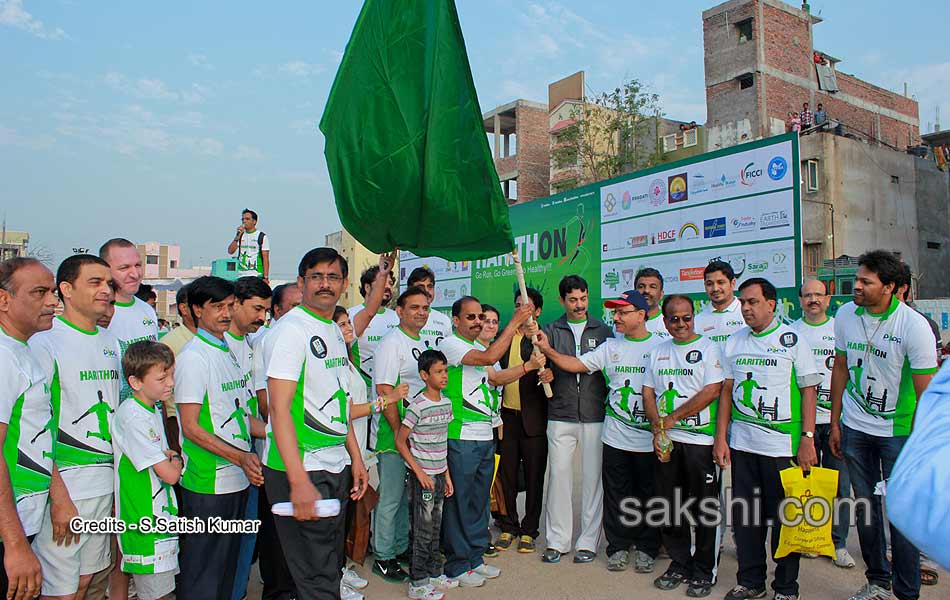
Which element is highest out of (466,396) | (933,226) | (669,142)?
(669,142)

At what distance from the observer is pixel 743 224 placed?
351 inches

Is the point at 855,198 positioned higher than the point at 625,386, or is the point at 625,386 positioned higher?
the point at 855,198

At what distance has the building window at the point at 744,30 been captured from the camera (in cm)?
2510

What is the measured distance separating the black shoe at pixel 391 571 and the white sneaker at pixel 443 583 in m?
0.29

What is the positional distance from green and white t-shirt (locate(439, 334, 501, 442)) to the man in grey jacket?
28.8 inches

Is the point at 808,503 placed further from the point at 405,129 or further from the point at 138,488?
the point at 138,488

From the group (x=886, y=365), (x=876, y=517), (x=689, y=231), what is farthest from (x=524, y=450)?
(x=689, y=231)

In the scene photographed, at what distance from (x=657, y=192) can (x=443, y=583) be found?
7804mm

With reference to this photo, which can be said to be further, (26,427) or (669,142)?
(669,142)

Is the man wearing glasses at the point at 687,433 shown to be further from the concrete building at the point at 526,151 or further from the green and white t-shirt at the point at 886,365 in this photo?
the concrete building at the point at 526,151

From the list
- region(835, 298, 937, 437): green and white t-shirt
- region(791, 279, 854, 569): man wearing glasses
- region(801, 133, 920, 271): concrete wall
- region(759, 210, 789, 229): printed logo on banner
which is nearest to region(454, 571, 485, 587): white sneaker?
region(835, 298, 937, 437): green and white t-shirt

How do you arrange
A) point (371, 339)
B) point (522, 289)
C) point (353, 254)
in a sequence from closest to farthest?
→ 1. point (522, 289)
2. point (371, 339)
3. point (353, 254)

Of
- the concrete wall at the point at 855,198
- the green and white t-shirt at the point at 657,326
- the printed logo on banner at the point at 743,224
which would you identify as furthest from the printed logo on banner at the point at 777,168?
the concrete wall at the point at 855,198

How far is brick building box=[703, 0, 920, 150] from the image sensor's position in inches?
960
